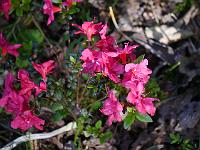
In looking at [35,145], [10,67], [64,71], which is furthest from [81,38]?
[35,145]

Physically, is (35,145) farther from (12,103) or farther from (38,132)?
(12,103)

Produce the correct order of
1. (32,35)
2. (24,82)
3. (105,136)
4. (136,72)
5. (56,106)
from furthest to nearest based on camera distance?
(32,35)
(105,136)
(56,106)
(24,82)
(136,72)

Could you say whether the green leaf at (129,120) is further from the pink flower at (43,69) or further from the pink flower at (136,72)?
the pink flower at (43,69)

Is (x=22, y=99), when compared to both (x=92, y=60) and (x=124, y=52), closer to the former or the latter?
(x=92, y=60)

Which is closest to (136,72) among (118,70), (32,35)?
(118,70)

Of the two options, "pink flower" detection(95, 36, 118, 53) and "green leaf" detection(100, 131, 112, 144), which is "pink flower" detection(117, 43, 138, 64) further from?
"green leaf" detection(100, 131, 112, 144)

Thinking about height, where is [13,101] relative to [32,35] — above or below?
above

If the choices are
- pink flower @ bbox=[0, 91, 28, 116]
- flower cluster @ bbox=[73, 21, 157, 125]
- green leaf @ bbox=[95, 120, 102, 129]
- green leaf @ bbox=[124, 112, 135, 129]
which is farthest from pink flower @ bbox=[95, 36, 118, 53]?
green leaf @ bbox=[95, 120, 102, 129]
